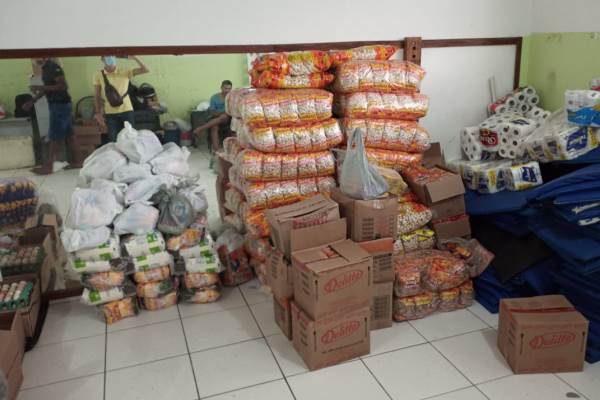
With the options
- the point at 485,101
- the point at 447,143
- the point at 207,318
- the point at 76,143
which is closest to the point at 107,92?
the point at 76,143

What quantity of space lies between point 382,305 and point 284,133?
1.10 metres

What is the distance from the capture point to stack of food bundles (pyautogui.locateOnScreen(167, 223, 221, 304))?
308cm

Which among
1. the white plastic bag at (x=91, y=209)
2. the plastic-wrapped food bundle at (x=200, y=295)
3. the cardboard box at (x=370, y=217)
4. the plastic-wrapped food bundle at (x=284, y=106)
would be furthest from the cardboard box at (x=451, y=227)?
the white plastic bag at (x=91, y=209)

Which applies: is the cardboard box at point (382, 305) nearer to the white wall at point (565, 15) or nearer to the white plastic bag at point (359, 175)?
the white plastic bag at point (359, 175)

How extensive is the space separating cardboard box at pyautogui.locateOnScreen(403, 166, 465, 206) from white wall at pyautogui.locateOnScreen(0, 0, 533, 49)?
111 centimetres

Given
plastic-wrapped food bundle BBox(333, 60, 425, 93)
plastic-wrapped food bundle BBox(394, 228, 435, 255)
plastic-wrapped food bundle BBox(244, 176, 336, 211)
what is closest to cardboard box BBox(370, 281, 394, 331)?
plastic-wrapped food bundle BBox(394, 228, 435, 255)

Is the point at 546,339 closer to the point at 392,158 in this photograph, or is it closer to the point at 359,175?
the point at 359,175

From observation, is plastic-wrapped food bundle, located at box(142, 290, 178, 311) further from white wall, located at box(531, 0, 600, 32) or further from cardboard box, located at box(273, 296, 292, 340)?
white wall, located at box(531, 0, 600, 32)

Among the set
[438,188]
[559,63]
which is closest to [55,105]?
[438,188]

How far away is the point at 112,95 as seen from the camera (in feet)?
10.1

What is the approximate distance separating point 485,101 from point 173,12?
7.75ft

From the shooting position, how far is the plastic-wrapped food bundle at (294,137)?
2.85 metres

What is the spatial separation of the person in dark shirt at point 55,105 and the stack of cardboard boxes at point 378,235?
1707mm

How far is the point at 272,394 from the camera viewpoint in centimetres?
230
